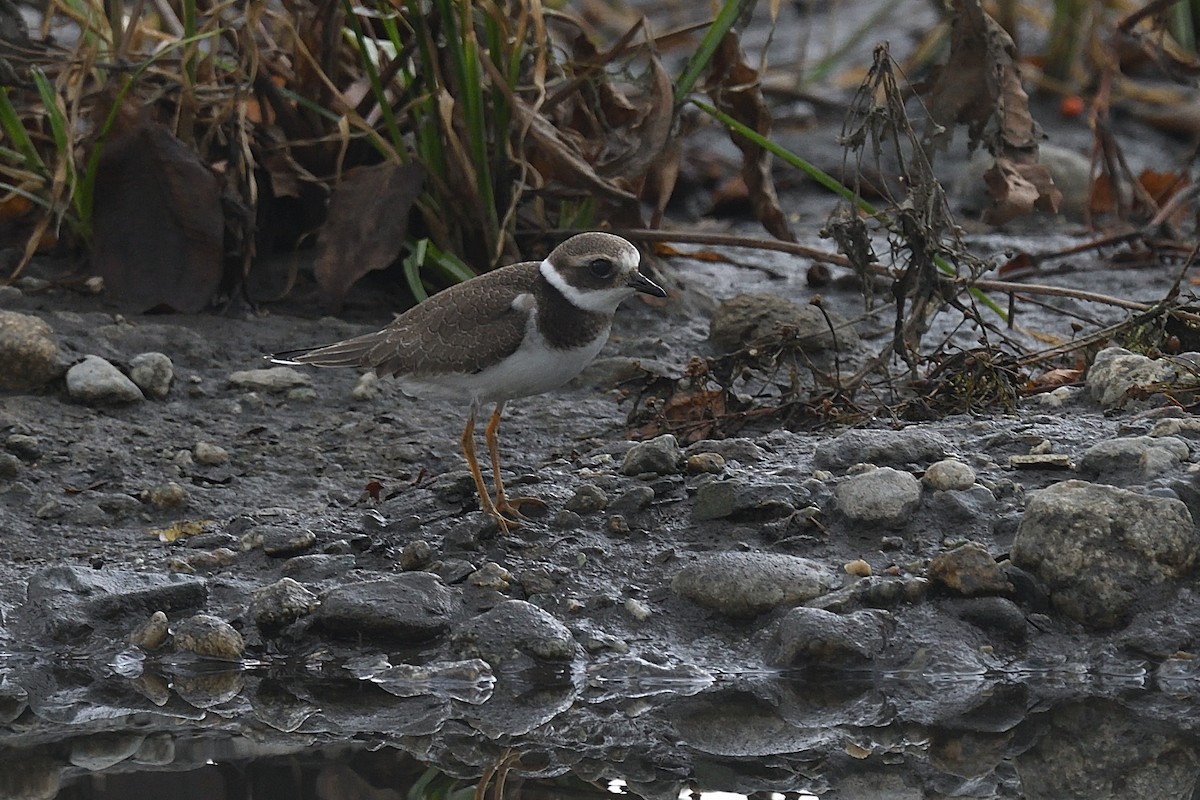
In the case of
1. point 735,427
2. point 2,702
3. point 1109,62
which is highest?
point 1109,62

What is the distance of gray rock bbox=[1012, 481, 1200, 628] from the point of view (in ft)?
15.0

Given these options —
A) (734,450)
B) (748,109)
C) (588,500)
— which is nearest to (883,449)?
(734,450)

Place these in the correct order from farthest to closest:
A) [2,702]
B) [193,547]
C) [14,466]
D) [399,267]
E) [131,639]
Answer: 1. [399,267]
2. [14,466]
3. [193,547]
4. [131,639]
5. [2,702]

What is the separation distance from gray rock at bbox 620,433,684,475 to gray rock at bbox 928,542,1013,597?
1.08 m

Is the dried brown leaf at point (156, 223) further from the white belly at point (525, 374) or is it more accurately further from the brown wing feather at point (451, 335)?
the white belly at point (525, 374)

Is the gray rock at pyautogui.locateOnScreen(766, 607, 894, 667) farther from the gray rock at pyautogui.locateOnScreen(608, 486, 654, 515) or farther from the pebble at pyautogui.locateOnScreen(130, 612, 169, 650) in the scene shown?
the pebble at pyautogui.locateOnScreen(130, 612, 169, 650)

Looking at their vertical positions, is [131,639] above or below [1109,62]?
below

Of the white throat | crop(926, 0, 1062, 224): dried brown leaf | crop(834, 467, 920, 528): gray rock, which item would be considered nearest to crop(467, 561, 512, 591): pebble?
the white throat

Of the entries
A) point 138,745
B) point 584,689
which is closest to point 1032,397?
point 584,689

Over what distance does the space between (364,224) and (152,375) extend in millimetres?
1131

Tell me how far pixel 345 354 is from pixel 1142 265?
14.8 ft

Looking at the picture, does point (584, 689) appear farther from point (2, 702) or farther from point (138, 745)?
point (2, 702)

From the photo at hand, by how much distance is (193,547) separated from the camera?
5332mm

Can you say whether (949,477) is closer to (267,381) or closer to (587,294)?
(587,294)
